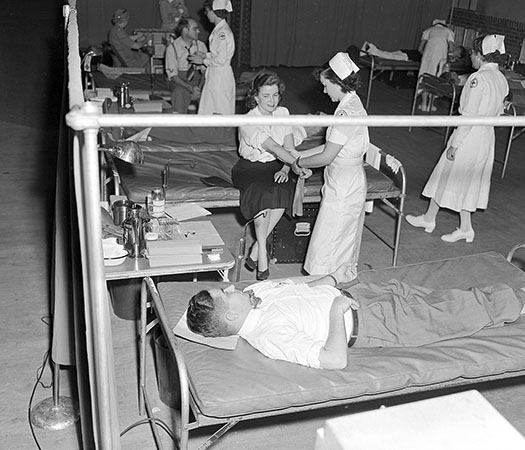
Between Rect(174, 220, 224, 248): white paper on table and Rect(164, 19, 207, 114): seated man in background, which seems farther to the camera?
Rect(164, 19, 207, 114): seated man in background

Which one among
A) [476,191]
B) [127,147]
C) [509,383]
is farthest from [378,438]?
[476,191]

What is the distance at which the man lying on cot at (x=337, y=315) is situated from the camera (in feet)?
8.16

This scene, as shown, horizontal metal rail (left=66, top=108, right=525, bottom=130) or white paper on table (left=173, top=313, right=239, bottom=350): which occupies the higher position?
horizontal metal rail (left=66, top=108, right=525, bottom=130)

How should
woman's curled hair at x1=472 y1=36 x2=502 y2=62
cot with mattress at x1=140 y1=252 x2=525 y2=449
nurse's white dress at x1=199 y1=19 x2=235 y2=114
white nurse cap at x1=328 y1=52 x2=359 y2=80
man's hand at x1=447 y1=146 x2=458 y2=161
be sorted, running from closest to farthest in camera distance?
cot with mattress at x1=140 y1=252 x2=525 y2=449, white nurse cap at x1=328 y1=52 x2=359 y2=80, woman's curled hair at x1=472 y1=36 x2=502 y2=62, man's hand at x1=447 y1=146 x2=458 y2=161, nurse's white dress at x1=199 y1=19 x2=235 y2=114

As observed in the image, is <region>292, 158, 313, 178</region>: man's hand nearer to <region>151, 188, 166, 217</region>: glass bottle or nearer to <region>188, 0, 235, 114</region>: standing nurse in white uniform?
<region>151, 188, 166, 217</region>: glass bottle

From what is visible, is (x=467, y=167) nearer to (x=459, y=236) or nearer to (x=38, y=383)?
(x=459, y=236)

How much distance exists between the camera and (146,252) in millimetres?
3135

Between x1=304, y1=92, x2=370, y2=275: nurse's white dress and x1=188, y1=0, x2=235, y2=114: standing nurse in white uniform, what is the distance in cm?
257

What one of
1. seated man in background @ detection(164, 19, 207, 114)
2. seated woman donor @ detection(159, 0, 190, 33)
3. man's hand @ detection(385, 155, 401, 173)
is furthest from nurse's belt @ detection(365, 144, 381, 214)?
seated woman donor @ detection(159, 0, 190, 33)

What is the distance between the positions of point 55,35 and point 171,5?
394 cm

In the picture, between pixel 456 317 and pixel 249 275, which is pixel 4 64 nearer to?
pixel 249 275

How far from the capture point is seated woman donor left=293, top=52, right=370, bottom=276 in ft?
11.8

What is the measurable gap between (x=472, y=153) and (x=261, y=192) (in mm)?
1836

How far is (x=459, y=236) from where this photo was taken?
502 cm
